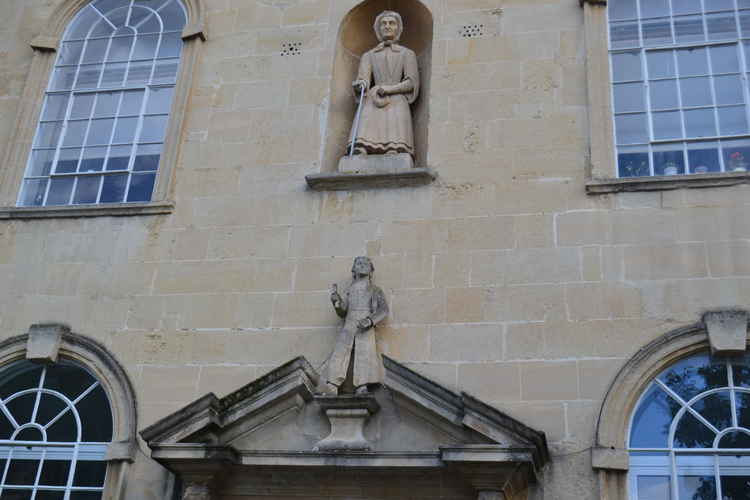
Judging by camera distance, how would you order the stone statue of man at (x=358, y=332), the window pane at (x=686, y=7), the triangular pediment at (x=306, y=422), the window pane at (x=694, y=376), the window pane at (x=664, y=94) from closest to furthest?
the triangular pediment at (x=306, y=422) → the window pane at (x=694, y=376) → the stone statue of man at (x=358, y=332) → the window pane at (x=664, y=94) → the window pane at (x=686, y=7)

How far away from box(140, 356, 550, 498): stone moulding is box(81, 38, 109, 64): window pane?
17.4 ft

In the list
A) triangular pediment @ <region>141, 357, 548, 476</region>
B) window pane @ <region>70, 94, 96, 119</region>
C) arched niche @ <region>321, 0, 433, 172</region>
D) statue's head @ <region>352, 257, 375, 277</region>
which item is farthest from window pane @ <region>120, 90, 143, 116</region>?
triangular pediment @ <region>141, 357, 548, 476</region>

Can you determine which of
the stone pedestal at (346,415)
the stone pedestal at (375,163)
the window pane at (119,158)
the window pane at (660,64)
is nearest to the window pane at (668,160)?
the window pane at (660,64)

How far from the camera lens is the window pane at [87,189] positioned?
11312mm

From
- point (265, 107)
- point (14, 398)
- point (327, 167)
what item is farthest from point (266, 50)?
point (14, 398)

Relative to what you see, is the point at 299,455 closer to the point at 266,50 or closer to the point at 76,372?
the point at 76,372

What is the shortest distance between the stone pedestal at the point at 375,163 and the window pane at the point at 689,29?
318 centimetres

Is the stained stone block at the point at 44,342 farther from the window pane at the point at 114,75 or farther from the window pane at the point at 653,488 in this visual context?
the window pane at the point at 653,488

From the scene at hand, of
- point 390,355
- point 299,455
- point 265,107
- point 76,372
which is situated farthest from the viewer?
point 265,107

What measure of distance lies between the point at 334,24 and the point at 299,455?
5.25 meters

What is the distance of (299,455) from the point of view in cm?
870

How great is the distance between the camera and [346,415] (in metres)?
8.91

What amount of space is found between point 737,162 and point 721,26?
171 cm

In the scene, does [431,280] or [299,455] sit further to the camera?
[431,280]
